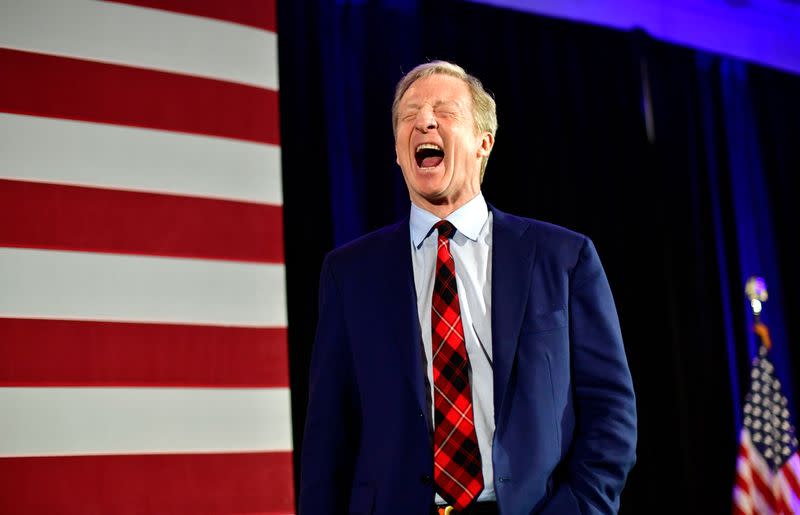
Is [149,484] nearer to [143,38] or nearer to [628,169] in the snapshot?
[143,38]

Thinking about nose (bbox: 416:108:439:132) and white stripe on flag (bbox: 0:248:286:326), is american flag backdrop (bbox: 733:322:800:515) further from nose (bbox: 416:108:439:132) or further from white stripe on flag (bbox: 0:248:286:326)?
nose (bbox: 416:108:439:132)

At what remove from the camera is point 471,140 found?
5.74ft

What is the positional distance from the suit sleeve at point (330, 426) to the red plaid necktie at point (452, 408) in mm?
190

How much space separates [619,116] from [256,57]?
206 cm

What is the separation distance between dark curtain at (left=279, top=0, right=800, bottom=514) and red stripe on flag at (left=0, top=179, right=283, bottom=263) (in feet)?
1.20

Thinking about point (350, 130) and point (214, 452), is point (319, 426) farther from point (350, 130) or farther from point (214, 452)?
point (350, 130)

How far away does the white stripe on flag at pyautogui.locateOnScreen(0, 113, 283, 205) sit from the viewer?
2693mm

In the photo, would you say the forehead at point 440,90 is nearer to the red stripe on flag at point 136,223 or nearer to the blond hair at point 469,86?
the blond hair at point 469,86

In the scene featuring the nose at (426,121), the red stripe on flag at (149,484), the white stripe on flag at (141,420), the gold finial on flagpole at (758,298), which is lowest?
the red stripe on flag at (149,484)

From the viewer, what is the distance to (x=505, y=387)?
146cm

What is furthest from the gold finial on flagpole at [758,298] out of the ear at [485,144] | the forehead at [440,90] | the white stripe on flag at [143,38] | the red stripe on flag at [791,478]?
the forehead at [440,90]

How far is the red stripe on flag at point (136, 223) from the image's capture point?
104 inches

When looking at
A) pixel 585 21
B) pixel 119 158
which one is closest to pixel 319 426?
pixel 119 158

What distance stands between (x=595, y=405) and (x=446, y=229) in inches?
16.8
